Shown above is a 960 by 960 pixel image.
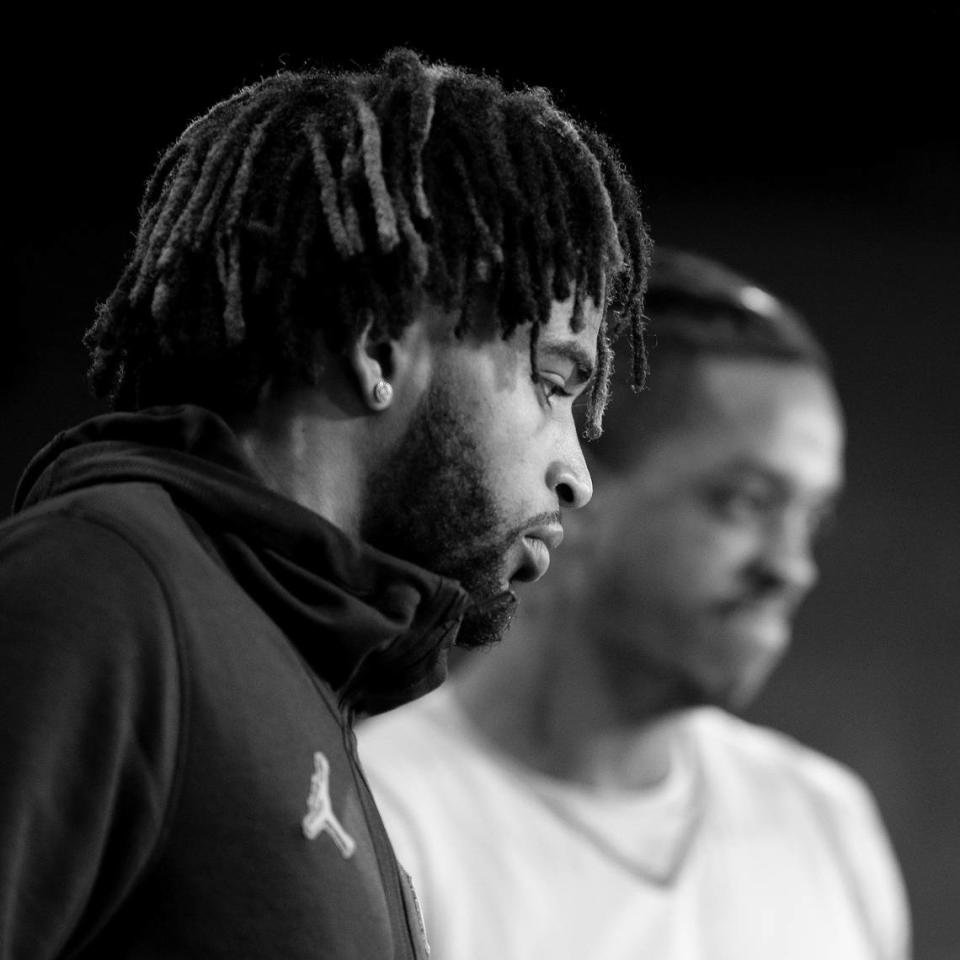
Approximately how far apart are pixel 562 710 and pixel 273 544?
169 centimetres

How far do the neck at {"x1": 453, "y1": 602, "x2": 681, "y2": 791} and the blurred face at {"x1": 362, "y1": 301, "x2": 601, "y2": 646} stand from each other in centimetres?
145

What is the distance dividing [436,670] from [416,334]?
0.25m

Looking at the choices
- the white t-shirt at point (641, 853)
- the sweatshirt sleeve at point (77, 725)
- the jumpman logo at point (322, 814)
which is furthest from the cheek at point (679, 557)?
the sweatshirt sleeve at point (77, 725)

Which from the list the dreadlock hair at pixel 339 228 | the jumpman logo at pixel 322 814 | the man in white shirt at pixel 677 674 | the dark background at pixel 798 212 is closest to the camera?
the jumpman logo at pixel 322 814

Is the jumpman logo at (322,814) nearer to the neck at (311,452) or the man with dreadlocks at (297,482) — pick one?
the man with dreadlocks at (297,482)

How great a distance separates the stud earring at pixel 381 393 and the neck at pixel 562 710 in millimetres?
1550

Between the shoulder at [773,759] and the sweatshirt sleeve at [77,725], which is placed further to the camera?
the shoulder at [773,759]

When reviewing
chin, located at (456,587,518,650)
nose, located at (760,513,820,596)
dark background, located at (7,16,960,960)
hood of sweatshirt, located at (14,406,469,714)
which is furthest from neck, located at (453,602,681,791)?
hood of sweatshirt, located at (14,406,469,714)

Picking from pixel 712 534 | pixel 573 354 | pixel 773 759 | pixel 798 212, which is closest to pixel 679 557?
pixel 712 534

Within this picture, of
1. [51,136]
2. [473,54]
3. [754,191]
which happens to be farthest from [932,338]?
[51,136]

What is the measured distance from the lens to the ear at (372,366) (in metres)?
1.09

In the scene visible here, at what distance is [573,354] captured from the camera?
117 centimetres

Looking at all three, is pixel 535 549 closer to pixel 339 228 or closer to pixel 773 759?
pixel 339 228

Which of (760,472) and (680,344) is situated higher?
(680,344)
